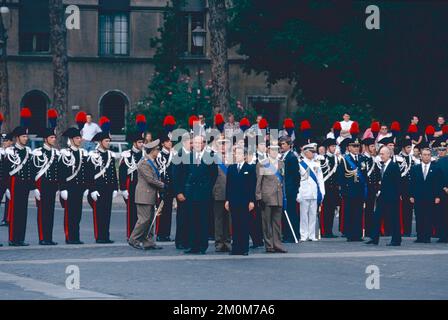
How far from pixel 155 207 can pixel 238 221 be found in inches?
99.4

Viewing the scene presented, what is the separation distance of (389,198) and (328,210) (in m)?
2.10

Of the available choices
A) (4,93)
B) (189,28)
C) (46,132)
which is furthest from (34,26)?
(46,132)

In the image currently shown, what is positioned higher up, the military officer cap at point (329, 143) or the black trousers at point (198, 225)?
the military officer cap at point (329, 143)

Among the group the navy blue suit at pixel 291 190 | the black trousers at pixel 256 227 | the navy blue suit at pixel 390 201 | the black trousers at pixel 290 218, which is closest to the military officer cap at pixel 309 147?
the navy blue suit at pixel 291 190

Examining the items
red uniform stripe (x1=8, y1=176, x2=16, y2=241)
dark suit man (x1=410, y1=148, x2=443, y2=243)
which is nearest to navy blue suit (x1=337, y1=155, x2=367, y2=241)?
dark suit man (x1=410, y1=148, x2=443, y2=243)

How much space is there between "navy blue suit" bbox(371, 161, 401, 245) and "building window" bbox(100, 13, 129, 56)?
31061 millimetres

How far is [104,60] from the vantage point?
176 feet

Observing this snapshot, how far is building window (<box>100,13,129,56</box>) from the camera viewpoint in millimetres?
53688

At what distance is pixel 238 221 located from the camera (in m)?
21.2

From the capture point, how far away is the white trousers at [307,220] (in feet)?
81.1

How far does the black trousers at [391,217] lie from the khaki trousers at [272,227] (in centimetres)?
242

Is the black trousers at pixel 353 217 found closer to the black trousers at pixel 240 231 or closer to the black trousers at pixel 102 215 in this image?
the black trousers at pixel 240 231
